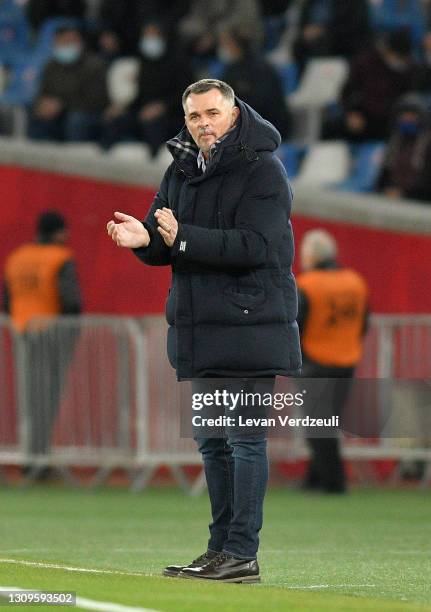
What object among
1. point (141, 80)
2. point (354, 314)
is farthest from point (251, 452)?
point (141, 80)

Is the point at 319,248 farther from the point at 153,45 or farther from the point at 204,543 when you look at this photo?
the point at 153,45

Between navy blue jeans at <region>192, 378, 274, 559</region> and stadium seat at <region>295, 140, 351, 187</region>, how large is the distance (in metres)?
9.97

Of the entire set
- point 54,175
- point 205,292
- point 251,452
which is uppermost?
point 54,175

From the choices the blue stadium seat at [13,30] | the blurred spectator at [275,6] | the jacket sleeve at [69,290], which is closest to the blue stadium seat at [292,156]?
the blurred spectator at [275,6]

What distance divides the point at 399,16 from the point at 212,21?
7.53 ft

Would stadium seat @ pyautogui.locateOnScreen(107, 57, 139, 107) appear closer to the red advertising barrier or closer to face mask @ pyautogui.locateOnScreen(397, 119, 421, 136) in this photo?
the red advertising barrier

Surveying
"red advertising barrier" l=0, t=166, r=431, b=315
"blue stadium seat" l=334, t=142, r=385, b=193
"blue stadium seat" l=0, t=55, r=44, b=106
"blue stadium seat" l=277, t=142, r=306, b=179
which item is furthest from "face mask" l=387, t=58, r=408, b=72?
"blue stadium seat" l=0, t=55, r=44, b=106

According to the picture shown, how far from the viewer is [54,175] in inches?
677

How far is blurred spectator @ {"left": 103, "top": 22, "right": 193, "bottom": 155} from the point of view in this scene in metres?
18.0

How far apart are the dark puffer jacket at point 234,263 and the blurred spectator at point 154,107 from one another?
33.9 feet

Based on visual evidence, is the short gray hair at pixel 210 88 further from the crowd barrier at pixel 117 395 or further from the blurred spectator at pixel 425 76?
the blurred spectator at pixel 425 76

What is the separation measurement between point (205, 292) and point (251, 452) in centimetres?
70

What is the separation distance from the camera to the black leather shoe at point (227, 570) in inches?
297

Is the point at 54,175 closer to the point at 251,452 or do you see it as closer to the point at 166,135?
the point at 166,135
